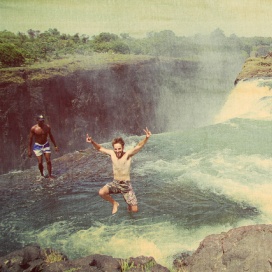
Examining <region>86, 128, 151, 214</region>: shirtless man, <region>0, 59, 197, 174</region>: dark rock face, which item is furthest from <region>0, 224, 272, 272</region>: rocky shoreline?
<region>0, 59, 197, 174</region>: dark rock face

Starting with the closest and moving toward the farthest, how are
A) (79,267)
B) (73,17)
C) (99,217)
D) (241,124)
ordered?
(79,267) < (99,217) < (73,17) < (241,124)

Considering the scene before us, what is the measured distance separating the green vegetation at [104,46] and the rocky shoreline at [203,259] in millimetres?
3341

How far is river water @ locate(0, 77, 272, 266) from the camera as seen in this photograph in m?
3.37

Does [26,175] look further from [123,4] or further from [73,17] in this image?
[123,4]

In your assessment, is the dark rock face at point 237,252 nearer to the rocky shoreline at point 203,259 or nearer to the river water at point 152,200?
the rocky shoreline at point 203,259

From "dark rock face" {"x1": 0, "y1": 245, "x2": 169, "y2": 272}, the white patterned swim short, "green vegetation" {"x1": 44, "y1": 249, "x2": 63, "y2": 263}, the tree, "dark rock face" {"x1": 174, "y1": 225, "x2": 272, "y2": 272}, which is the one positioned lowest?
"green vegetation" {"x1": 44, "y1": 249, "x2": 63, "y2": 263}

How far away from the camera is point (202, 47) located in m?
21.3

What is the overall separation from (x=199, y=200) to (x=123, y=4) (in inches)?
96.9

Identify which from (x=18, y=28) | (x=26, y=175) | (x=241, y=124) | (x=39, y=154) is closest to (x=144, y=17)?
(x=18, y=28)

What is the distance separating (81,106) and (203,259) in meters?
10.2

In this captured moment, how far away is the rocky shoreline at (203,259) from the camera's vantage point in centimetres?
237

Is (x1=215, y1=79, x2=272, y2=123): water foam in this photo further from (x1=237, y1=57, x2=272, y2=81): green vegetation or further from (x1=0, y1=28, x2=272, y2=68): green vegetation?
(x1=0, y1=28, x2=272, y2=68): green vegetation

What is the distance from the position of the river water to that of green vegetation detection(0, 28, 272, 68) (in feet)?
7.45

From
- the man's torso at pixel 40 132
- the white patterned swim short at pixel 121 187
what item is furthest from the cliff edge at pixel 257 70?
the white patterned swim short at pixel 121 187
